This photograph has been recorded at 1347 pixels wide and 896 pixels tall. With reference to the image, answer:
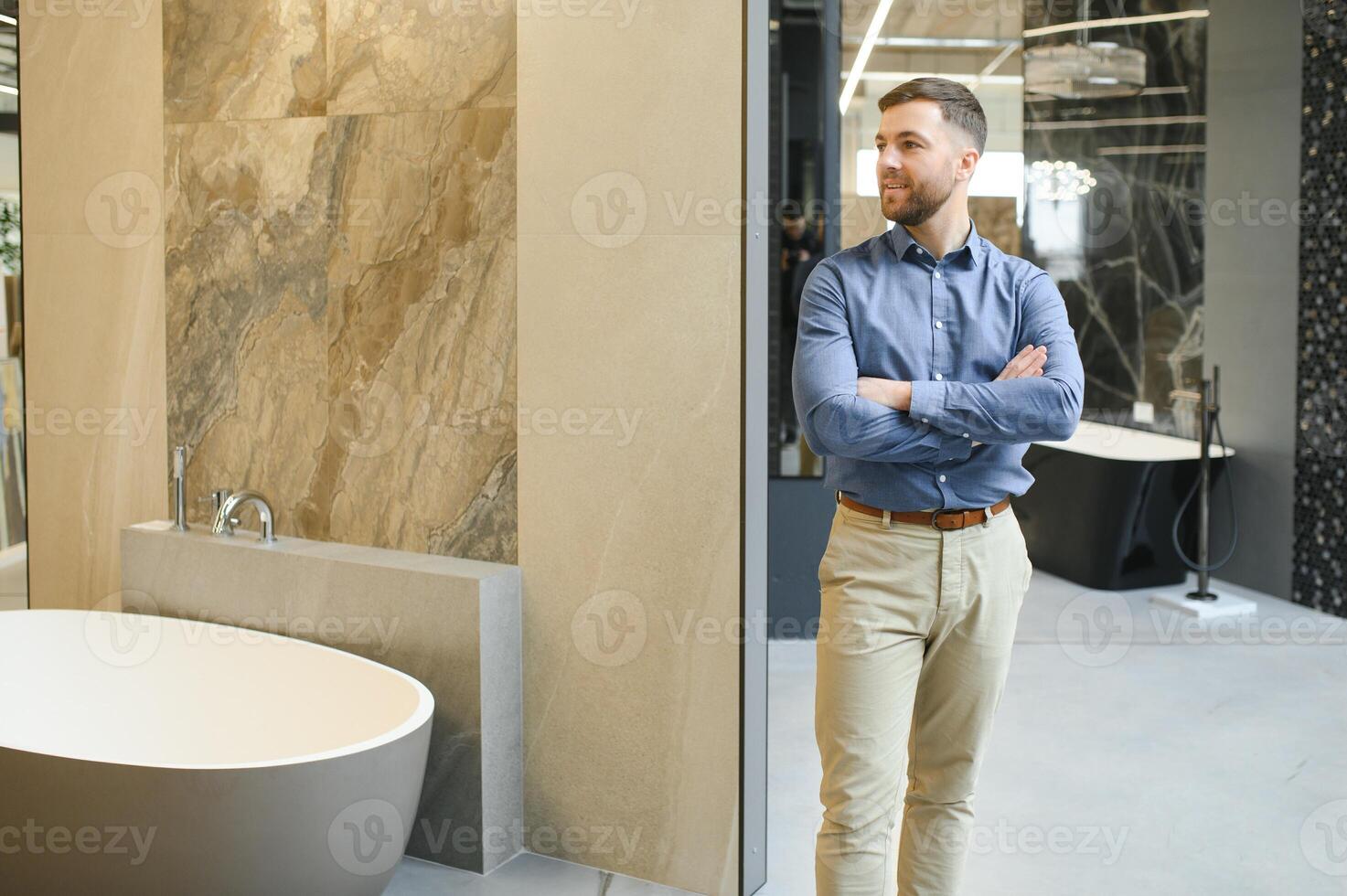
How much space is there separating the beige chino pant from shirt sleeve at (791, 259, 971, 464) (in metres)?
0.13

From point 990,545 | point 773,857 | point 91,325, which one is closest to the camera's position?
point 990,545

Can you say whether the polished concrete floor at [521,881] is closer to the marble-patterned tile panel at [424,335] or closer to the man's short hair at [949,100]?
the marble-patterned tile panel at [424,335]

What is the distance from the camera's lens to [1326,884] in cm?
287

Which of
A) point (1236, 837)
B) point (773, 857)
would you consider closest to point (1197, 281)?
point (1236, 837)

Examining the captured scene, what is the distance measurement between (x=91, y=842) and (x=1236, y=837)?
263 centimetres

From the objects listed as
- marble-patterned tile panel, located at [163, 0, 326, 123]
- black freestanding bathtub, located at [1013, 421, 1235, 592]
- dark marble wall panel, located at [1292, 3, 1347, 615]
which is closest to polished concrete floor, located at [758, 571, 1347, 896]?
dark marble wall panel, located at [1292, 3, 1347, 615]

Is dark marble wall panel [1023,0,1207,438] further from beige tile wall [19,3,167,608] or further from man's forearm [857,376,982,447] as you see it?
beige tile wall [19,3,167,608]

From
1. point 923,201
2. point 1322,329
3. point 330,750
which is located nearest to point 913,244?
point 923,201

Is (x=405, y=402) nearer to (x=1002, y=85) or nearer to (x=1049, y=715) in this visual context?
(x=1049, y=715)

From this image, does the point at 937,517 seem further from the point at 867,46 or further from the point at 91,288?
A: the point at 867,46

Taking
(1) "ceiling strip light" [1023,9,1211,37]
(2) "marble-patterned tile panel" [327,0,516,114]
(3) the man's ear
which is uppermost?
(1) "ceiling strip light" [1023,9,1211,37]

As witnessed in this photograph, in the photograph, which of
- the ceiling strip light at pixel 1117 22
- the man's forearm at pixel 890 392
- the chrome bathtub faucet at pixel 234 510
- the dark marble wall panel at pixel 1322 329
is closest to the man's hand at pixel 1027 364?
the man's forearm at pixel 890 392

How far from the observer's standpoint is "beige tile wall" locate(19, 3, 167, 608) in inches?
141

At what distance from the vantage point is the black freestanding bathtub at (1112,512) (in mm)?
5559
